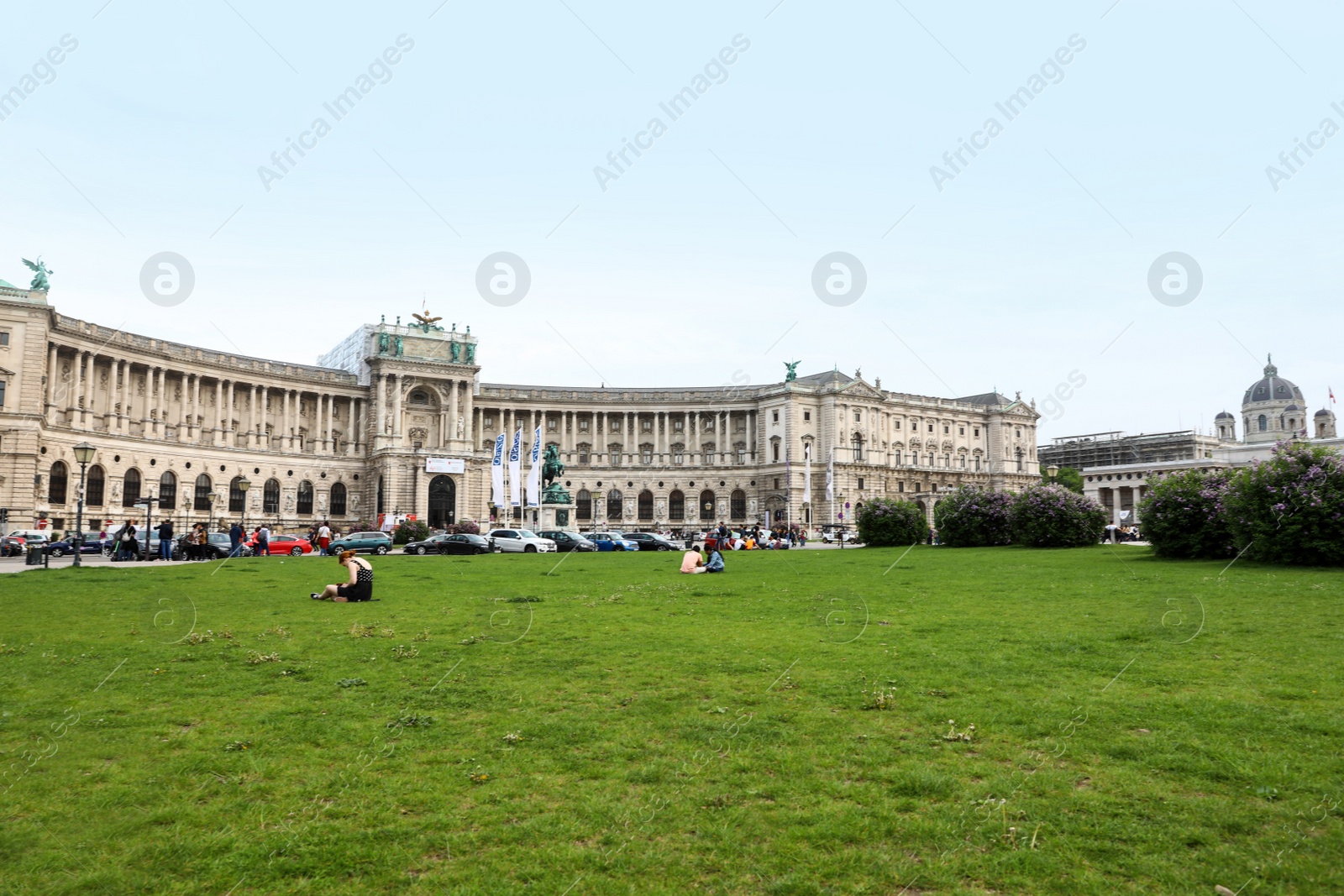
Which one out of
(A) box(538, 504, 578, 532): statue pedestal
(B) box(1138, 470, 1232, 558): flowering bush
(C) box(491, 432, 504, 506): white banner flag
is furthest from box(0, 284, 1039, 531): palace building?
(B) box(1138, 470, 1232, 558): flowering bush

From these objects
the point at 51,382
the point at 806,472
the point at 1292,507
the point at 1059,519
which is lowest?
the point at 1059,519

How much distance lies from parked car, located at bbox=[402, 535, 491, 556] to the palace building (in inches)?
380

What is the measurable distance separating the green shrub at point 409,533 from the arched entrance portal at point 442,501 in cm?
2459

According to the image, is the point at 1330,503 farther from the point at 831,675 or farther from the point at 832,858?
the point at 832,858

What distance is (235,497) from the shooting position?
77375 millimetres

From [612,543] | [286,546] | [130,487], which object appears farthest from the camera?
[130,487]

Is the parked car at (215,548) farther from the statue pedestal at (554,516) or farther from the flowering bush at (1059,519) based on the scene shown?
the flowering bush at (1059,519)

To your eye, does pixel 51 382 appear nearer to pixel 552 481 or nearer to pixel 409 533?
pixel 409 533

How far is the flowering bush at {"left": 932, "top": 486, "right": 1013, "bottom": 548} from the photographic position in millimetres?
44875

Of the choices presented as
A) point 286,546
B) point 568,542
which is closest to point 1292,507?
point 568,542

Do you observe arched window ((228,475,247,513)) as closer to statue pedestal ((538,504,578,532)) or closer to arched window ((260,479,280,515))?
arched window ((260,479,280,515))

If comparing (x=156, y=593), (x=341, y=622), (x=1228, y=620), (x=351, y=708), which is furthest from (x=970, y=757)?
(x=156, y=593)

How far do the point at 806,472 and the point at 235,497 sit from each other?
54.3 metres

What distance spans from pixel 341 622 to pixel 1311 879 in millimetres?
14238
